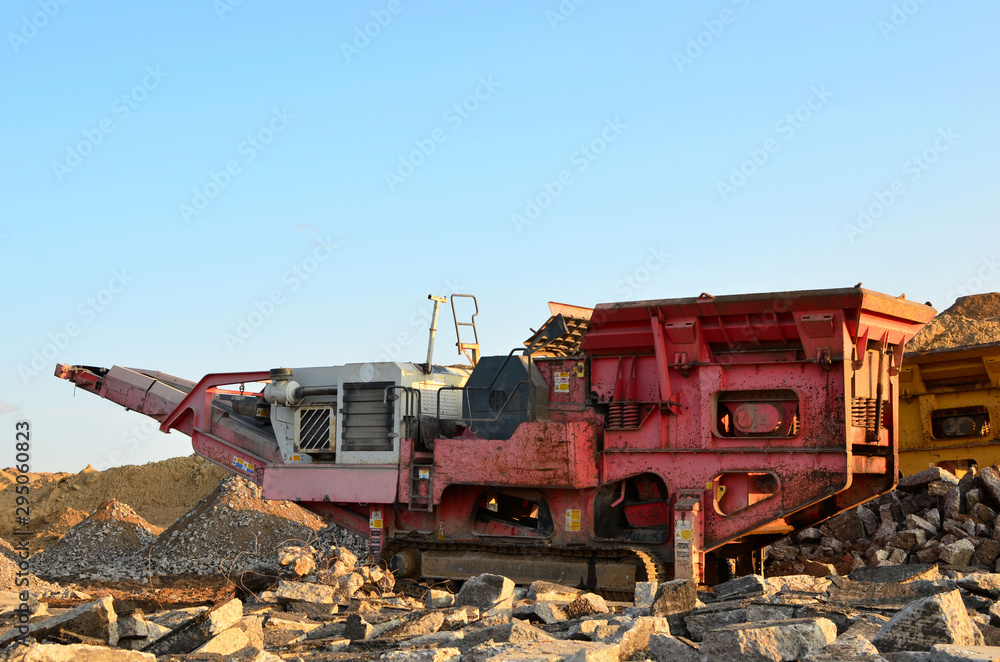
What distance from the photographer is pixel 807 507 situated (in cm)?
920

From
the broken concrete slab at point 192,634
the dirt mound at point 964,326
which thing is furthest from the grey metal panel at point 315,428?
the dirt mound at point 964,326

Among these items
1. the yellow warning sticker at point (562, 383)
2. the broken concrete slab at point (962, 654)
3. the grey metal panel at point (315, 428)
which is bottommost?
the broken concrete slab at point (962, 654)

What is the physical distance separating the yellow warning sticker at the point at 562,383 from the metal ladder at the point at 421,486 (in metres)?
1.56

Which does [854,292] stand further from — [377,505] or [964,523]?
[377,505]

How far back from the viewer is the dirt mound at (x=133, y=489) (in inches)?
852

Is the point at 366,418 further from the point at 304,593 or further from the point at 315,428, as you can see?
the point at 304,593

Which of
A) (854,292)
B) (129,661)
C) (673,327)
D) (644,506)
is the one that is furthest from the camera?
(644,506)

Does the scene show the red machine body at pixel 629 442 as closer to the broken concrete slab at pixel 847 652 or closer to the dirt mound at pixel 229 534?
the dirt mound at pixel 229 534

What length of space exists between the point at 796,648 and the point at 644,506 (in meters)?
4.85

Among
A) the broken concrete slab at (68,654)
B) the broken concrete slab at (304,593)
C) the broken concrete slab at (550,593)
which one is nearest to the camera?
the broken concrete slab at (68,654)

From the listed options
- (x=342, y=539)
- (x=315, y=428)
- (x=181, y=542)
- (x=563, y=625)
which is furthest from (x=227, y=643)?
(x=181, y=542)

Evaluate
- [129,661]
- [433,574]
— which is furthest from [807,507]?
[129,661]

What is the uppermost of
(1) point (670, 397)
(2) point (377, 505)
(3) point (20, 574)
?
(1) point (670, 397)

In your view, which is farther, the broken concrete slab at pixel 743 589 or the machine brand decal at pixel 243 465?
the machine brand decal at pixel 243 465
